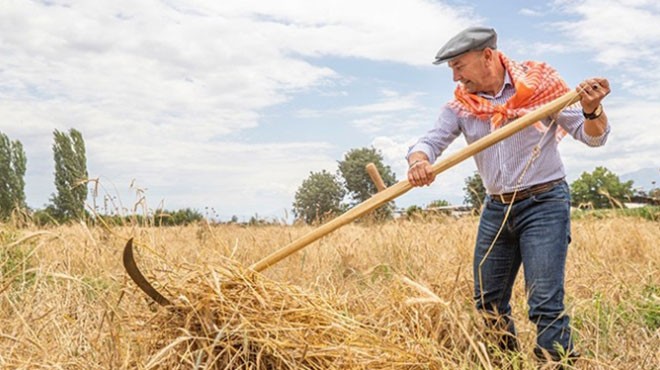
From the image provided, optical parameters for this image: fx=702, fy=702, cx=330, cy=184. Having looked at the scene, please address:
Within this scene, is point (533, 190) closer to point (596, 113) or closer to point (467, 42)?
point (596, 113)

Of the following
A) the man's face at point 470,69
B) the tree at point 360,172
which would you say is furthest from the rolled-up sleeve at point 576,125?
the tree at point 360,172

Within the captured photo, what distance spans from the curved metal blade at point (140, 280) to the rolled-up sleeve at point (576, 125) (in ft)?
6.31

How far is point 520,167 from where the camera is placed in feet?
10.5

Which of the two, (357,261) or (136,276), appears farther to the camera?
(357,261)

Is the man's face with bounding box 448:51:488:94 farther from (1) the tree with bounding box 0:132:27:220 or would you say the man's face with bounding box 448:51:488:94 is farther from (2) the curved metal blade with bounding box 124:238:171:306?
(1) the tree with bounding box 0:132:27:220

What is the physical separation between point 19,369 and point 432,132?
2.09m

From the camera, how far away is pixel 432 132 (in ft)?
11.4

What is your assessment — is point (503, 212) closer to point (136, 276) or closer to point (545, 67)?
point (545, 67)

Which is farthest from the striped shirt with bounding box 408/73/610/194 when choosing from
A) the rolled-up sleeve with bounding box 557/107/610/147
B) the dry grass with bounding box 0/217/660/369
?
the dry grass with bounding box 0/217/660/369

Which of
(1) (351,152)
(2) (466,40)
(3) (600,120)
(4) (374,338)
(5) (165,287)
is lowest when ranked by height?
(4) (374,338)

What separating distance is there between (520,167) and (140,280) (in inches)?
69.1

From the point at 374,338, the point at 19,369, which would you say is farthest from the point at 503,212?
the point at 19,369

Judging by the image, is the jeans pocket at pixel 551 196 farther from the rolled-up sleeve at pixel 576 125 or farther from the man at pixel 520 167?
the rolled-up sleeve at pixel 576 125

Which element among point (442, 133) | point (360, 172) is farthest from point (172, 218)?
point (360, 172)
